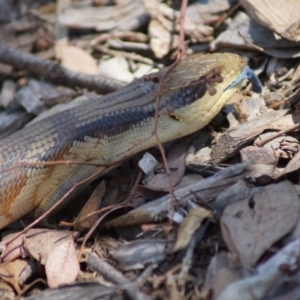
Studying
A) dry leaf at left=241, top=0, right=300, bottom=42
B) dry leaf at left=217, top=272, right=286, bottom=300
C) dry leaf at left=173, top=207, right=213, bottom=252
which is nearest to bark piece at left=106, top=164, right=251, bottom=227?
dry leaf at left=173, top=207, right=213, bottom=252

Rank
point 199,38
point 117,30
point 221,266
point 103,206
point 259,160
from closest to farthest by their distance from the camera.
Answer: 1. point 221,266
2. point 259,160
3. point 103,206
4. point 199,38
5. point 117,30

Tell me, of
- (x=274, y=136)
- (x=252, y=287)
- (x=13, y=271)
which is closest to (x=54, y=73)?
(x=13, y=271)

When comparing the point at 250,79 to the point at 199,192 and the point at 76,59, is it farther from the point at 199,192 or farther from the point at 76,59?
the point at 76,59

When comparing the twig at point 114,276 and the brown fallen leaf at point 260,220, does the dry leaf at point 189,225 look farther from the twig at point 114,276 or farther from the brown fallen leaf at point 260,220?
the twig at point 114,276

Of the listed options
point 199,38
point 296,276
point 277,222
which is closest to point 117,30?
point 199,38

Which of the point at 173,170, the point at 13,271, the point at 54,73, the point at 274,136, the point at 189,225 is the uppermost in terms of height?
the point at 274,136

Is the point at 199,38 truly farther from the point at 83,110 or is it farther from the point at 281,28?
the point at 83,110

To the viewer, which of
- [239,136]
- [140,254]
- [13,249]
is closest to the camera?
[140,254]
